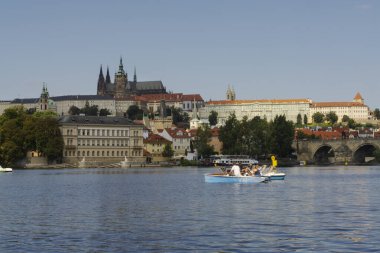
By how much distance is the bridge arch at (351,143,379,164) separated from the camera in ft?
485

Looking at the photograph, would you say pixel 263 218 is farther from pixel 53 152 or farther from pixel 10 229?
pixel 53 152

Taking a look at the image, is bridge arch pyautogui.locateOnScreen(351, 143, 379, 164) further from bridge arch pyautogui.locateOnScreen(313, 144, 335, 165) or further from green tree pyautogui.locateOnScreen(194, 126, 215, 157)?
green tree pyautogui.locateOnScreen(194, 126, 215, 157)

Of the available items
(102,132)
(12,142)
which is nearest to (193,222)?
(12,142)

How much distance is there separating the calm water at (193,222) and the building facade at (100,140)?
89.5m

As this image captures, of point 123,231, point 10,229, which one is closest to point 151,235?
point 123,231

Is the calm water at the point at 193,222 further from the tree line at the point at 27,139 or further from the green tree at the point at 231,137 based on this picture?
the green tree at the point at 231,137

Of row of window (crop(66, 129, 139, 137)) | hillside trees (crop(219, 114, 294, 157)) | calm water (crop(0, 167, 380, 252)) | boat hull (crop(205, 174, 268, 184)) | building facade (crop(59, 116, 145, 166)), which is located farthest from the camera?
row of window (crop(66, 129, 139, 137))

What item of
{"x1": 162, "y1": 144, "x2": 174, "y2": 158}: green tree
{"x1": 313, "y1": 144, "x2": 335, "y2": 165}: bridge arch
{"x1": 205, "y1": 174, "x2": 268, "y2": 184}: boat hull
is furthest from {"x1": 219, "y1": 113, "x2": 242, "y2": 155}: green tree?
{"x1": 205, "y1": 174, "x2": 268, "y2": 184}: boat hull

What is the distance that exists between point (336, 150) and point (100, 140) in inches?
1655

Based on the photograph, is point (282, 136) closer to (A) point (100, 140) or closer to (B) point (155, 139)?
(B) point (155, 139)

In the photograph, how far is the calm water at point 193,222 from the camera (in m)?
27.6

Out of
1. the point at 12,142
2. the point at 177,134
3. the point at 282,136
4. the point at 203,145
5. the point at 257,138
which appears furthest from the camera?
the point at 177,134

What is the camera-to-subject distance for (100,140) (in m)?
146

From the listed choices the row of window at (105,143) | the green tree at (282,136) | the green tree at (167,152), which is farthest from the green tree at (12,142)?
the green tree at (282,136)
